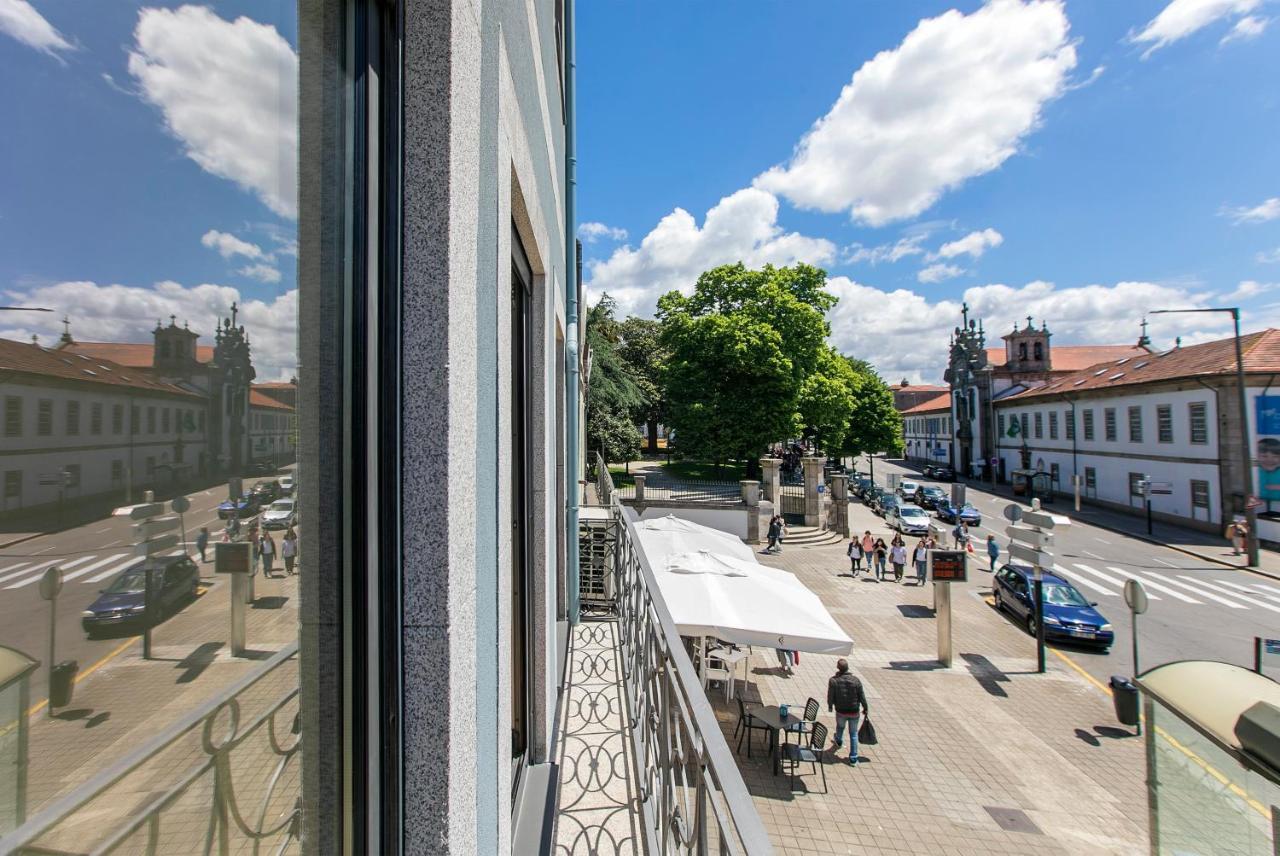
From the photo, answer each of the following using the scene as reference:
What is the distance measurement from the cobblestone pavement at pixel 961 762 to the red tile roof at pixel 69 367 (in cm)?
851

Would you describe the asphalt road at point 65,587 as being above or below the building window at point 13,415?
below

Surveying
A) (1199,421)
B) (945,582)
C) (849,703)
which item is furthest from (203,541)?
(1199,421)

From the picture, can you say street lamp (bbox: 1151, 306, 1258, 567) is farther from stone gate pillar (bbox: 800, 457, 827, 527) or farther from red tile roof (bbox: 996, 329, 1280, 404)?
stone gate pillar (bbox: 800, 457, 827, 527)

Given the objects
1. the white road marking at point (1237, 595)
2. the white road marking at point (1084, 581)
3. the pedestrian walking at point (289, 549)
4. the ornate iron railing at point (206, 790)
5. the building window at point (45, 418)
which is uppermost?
the building window at point (45, 418)

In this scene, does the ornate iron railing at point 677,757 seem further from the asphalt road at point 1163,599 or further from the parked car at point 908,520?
the parked car at point 908,520

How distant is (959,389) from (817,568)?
48.9 metres

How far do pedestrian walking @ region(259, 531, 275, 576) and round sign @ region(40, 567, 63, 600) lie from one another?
0.35 m

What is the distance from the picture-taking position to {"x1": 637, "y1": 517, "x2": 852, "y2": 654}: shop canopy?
764 cm

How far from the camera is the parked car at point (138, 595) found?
63 cm

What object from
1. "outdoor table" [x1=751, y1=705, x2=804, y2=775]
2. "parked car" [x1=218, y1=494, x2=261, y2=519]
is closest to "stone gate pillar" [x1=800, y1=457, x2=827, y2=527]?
"outdoor table" [x1=751, y1=705, x2=804, y2=775]

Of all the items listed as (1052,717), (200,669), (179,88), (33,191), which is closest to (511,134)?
(179,88)

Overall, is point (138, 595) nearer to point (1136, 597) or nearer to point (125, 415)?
point (125, 415)

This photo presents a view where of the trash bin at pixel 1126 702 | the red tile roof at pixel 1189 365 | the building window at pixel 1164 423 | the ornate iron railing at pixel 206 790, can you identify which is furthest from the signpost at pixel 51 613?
the building window at pixel 1164 423

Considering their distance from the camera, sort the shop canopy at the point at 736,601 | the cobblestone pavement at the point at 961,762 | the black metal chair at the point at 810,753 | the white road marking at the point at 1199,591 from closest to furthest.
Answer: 1. the cobblestone pavement at the point at 961,762
2. the shop canopy at the point at 736,601
3. the black metal chair at the point at 810,753
4. the white road marking at the point at 1199,591
